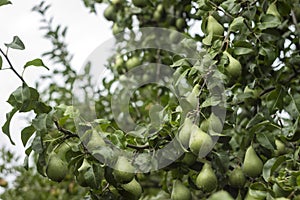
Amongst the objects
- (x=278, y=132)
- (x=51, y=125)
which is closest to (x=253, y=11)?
(x=278, y=132)

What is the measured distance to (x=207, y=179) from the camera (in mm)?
1062

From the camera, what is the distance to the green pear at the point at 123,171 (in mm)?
993

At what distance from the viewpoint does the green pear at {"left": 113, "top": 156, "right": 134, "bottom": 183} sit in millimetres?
A: 993

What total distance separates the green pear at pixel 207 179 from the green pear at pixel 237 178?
7cm

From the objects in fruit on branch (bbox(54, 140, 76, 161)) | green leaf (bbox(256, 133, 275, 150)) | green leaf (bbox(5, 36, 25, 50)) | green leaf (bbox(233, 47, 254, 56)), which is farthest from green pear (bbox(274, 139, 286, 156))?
green leaf (bbox(5, 36, 25, 50))

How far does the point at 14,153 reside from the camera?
270cm

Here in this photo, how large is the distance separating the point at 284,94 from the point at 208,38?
0.21 m

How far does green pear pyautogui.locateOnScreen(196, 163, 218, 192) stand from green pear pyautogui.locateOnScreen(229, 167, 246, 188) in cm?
7

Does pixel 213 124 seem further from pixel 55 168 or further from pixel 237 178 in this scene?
pixel 55 168

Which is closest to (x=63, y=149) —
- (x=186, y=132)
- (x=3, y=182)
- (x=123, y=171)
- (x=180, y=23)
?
(x=123, y=171)

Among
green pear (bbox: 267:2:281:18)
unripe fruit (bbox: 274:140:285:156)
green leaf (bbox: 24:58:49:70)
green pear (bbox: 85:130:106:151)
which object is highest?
green leaf (bbox: 24:58:49:70)

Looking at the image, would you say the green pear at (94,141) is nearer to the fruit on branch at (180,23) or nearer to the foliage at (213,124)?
the foliage at (213,124)

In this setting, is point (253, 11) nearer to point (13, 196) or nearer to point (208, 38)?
point (208, 38)

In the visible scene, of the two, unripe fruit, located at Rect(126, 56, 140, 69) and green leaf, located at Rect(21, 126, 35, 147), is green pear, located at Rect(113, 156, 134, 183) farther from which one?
unripe fruit, located at Rect(126, 56, 140, 69)
